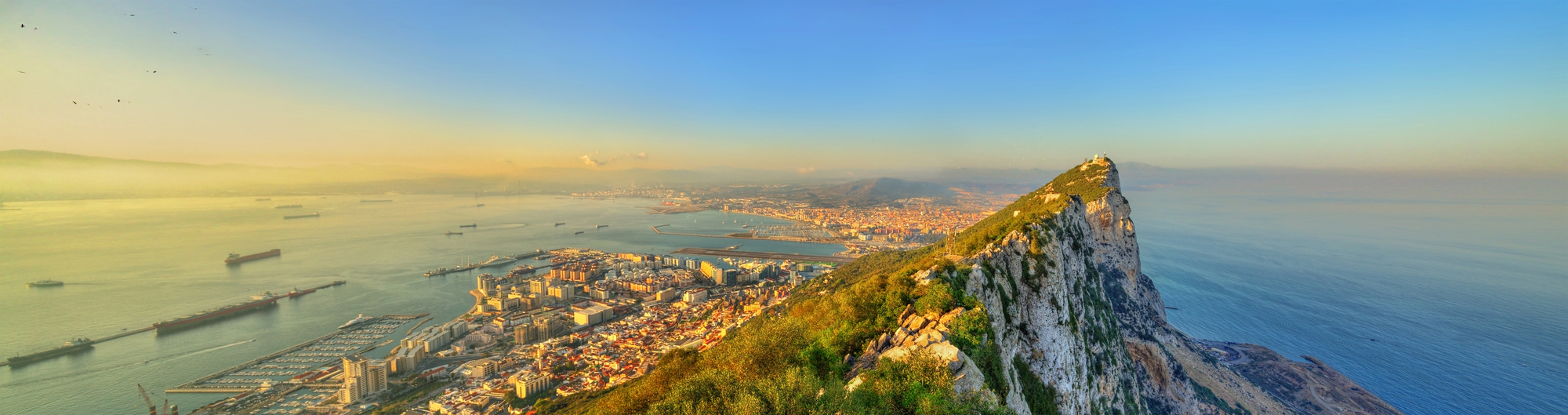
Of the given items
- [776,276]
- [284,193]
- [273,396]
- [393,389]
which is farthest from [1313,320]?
[284,193]

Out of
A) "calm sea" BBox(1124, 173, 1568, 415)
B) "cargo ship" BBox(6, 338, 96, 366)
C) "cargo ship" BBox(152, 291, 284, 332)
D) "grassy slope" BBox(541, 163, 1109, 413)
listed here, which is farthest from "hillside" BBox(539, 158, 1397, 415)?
"cargo ship" BBox(152, 291, 284, 332)

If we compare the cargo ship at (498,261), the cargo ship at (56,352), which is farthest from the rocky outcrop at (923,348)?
the cargo ship at (498,261)

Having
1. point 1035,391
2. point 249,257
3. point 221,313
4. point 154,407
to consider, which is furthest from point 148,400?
point 249,257

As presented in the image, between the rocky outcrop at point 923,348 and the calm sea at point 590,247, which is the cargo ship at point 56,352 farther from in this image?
the rocky outcrop at point 923,348

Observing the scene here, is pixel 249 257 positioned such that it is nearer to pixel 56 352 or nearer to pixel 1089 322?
pixel 56 352

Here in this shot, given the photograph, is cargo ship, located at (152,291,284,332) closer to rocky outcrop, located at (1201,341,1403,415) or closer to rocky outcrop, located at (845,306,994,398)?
rocky outcrop, located at (845,306,994,398)

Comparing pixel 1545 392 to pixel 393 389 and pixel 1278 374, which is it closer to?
pixel 1278 374
